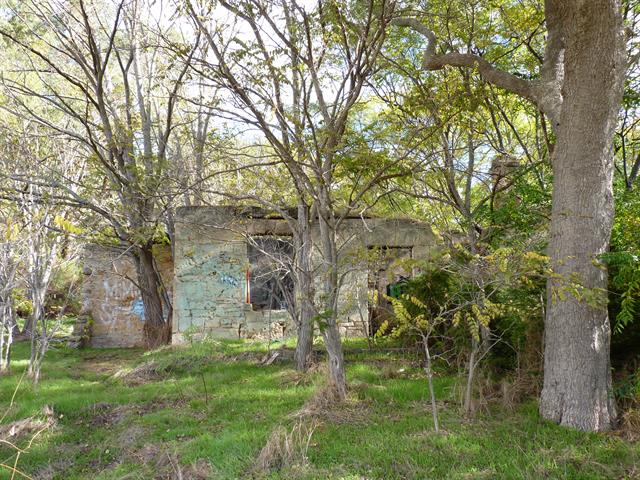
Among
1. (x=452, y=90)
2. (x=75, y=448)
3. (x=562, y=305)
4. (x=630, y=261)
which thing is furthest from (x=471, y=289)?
(x=75, y=448)

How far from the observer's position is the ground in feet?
11.9

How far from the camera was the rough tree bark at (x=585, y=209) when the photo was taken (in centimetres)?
402

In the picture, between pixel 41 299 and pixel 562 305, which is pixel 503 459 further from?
pixel 41 299

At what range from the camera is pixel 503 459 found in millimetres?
3627

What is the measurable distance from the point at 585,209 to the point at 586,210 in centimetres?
1

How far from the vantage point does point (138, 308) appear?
36.5ft

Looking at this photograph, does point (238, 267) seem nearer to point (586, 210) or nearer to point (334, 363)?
point (334, 363)

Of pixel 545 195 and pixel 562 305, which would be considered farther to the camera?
pixel 545 195

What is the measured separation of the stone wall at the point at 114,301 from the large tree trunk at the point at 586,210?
911 cm

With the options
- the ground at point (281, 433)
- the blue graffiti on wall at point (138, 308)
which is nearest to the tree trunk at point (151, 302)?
the blue graffiti on wall at point (138, 308)

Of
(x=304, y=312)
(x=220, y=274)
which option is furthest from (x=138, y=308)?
(x=304, y=312)

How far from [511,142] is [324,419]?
761 centimetres

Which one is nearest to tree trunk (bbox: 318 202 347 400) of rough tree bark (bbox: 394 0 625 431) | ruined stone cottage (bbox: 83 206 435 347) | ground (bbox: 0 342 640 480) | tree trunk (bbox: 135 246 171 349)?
ground (bbox: 0 342 640 480)

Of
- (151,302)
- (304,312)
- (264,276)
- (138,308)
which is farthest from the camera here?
(138,308)
